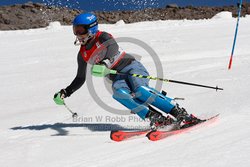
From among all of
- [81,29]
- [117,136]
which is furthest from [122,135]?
[81,29]

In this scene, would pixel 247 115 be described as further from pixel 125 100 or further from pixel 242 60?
pixel 242 60

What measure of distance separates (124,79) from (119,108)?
2504 mm

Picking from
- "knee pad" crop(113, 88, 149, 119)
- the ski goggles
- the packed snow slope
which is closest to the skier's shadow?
the packed snow slope

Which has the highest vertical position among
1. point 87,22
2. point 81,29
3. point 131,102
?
point 87,22

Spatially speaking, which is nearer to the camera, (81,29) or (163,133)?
(163,133)

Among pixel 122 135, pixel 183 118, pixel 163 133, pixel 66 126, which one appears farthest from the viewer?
pixel 66 126

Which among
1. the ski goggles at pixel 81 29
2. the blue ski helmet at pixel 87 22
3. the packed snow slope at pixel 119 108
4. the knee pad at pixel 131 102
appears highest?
the blue ski helmet at pixel 87 22

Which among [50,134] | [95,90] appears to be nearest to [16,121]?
[50,134]

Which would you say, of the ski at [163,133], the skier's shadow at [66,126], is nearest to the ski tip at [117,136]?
the ski at [163,133]

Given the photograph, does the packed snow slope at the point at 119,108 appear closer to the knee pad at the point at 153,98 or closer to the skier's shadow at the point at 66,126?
the skier's shadow at the point at 66,126

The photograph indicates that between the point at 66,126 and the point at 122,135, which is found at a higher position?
the point at 122,135

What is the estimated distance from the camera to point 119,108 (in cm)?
890

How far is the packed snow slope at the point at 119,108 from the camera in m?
4.73

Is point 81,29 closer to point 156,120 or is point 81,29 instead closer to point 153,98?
point 153,98
